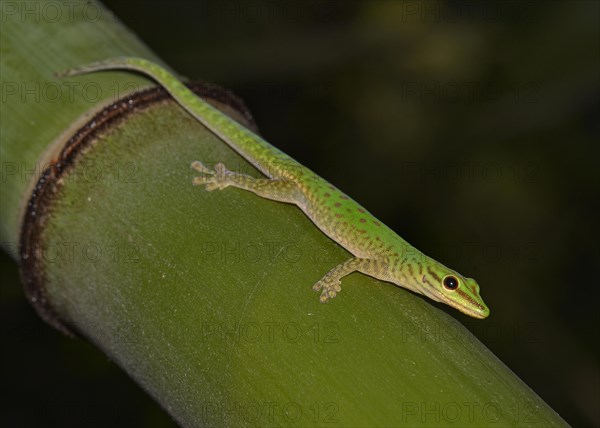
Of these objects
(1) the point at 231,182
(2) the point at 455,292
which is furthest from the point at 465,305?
(1) the point at 231,182

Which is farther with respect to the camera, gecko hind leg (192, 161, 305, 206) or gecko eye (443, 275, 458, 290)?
gecko eye (443, 275, 458, 290)

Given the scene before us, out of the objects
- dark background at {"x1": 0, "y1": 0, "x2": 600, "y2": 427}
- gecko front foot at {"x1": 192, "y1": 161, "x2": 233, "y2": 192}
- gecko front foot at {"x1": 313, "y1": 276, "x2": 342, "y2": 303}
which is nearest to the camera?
gecko front foot at {"x1": 313, "y1": 276, "x2": 342, "y2": 303}

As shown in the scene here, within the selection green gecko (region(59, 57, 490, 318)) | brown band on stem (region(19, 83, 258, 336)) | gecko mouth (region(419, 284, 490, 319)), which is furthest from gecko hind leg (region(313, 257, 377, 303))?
gecko mouth (region(419, 284, 490, 319))

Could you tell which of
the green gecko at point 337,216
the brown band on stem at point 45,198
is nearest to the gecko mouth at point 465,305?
the green gecko at point 337,216

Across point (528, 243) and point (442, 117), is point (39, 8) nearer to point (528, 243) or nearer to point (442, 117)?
point (442, 117)

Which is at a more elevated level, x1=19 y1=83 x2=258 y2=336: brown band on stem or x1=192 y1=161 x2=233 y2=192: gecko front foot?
x1=192 y1=161 x2=233 y2=192: gecko front foot

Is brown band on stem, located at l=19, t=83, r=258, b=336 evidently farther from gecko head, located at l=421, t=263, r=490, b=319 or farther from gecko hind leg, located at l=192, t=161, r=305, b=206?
gecko head, located at l=421, t=263, r=490, b=319

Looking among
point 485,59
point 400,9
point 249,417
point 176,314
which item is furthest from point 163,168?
point 485,59
